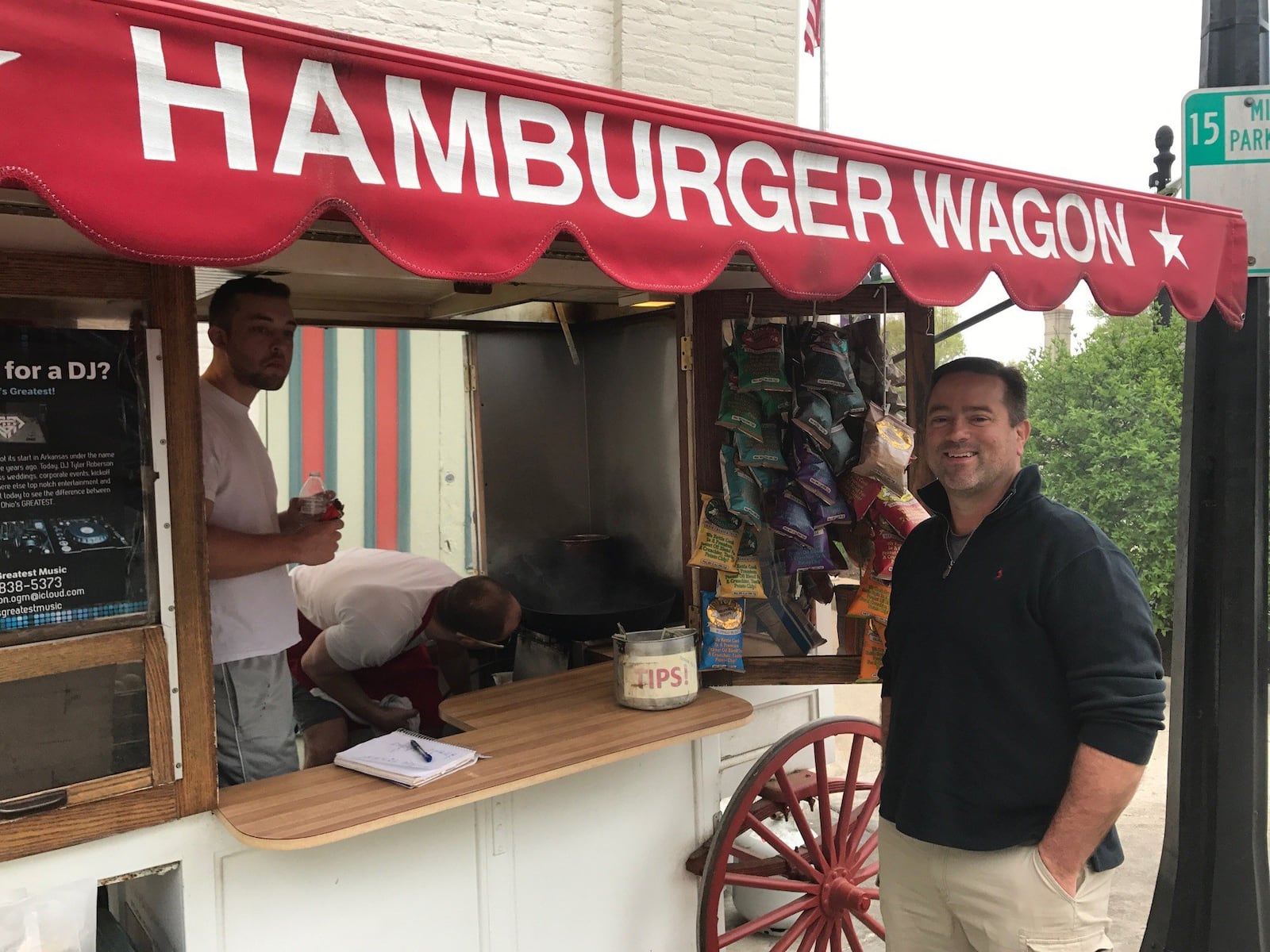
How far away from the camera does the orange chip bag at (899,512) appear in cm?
299

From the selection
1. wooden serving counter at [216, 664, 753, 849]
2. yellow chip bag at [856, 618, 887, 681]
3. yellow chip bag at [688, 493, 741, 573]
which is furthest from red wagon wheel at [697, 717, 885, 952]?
yellow chip bag at [688, 493, 741, 573]

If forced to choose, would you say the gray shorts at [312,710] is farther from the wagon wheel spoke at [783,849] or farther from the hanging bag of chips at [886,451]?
the hanging bag of chips at [886,451]

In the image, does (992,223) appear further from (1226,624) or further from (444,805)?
(444,805)

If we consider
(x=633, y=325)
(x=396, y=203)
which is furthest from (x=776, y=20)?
(x=396, y=203)

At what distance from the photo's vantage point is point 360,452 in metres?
6.33

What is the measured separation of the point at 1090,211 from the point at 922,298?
78 centimetres

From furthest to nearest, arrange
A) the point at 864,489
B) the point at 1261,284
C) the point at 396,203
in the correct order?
1. the point at 1261,284
2. the point at 864,489
3. the point at 396,203

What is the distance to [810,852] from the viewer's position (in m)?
3.08

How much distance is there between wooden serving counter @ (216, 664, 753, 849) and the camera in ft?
6.75

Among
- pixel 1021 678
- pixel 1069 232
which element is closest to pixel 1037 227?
pixel 1069 232

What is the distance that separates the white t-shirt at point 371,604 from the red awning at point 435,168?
2.11 meters

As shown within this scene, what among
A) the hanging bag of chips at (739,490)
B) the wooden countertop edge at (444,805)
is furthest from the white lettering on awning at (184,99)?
the hanging bag of chips at (739,490)

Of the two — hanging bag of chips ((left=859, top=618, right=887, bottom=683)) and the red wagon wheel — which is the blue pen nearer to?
the red wagon wheel

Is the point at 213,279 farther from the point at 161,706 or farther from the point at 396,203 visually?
the point at 396,203
